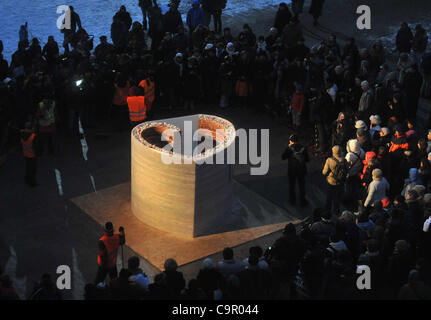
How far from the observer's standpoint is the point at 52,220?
13406 millimetres

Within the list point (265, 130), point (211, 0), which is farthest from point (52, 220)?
point (211, 0)

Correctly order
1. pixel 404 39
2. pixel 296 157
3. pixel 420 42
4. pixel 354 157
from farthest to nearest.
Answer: pixel 404 39
pixel 420 42
pixel 296 157
pixel 354 157

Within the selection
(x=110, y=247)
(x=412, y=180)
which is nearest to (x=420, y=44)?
(x=412, y=180)

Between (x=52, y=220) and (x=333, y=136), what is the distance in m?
5.90

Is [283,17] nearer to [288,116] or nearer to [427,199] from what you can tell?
[288,116]

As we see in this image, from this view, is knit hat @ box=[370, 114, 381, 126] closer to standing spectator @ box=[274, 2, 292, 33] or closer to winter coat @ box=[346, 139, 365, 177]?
winter coat @ box=[346, 139, 365, 177]

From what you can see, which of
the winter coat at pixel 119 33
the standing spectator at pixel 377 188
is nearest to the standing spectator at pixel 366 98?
the standing spectator at pixel 377 188

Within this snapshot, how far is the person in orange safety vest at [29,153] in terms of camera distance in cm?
1378

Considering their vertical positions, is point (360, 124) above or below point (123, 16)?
Result: below

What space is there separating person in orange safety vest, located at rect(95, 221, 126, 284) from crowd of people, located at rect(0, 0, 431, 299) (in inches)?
33.1

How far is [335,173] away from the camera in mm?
13094

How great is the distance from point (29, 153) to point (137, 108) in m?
2.73

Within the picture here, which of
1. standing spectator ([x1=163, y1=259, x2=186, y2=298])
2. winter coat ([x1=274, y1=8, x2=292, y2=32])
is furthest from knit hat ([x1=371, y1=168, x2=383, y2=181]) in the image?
winter coat ([x1=274, y1=8, x2=292, y2=32])
